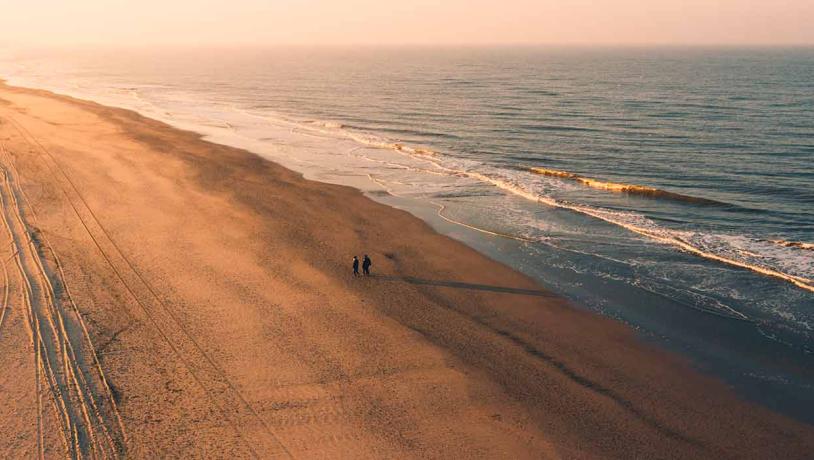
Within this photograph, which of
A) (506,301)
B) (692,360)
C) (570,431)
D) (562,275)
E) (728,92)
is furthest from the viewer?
(728,92)

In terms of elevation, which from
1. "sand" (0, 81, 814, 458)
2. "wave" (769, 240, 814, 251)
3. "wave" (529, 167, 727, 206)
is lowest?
"sand" (0, 81, 814, 458)

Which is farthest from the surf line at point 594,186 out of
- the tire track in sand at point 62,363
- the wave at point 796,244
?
the tire track in sand at point 62,363

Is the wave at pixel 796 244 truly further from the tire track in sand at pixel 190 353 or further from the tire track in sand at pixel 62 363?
the tire track in sand at pixel 62 363

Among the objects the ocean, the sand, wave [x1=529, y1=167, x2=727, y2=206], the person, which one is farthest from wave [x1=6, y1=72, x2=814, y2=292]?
the person

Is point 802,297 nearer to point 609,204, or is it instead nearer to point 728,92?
point 609,204

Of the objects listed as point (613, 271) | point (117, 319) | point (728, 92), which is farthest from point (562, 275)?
point (728, 92)

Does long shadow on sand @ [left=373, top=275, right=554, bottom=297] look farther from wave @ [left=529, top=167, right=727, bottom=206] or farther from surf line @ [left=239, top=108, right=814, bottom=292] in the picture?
wave @ [left=529, top=167, right=727, bottom=206]
